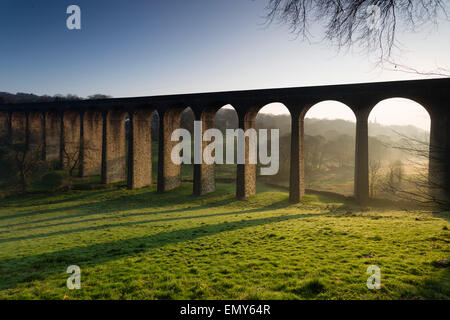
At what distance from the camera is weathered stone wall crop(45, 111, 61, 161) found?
123 feet

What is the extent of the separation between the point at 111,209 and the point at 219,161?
102 ft

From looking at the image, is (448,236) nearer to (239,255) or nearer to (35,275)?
(239,255)

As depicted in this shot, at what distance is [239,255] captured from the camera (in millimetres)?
7594

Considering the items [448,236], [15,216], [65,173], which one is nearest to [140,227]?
[15,216]

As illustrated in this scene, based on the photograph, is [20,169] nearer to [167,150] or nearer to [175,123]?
[167,150]

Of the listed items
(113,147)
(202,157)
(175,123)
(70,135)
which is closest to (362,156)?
(202,157)

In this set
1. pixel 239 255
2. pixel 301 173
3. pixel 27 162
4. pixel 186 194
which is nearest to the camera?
pixel 239 255

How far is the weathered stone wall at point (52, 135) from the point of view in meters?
37.4

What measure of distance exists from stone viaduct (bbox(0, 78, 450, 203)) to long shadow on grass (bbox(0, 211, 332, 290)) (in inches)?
369

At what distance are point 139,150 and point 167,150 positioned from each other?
4.03m

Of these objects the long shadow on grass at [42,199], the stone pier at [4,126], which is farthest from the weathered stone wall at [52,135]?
the long shadow on grass at [42,199]

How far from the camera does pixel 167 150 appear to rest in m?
26.4

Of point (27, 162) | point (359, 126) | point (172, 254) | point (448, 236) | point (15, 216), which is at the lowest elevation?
point (15, 216)

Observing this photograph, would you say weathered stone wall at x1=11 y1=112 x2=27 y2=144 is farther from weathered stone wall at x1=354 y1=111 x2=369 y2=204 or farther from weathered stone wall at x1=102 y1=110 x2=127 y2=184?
weathered stone wall at x1=354 y1=111 x2=369 y2=204
